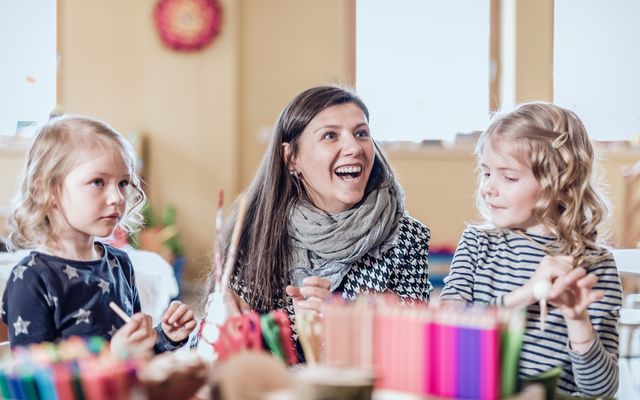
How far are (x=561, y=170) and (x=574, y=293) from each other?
44 cm

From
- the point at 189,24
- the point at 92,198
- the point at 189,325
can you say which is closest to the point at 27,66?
the point at 189,24

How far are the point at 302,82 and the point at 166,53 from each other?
41.4 inches

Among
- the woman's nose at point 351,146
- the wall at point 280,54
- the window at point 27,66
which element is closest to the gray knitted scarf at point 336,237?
the woman's nose at point 351,146

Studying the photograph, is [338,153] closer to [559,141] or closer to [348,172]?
[348,172]

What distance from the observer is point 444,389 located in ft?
2.56

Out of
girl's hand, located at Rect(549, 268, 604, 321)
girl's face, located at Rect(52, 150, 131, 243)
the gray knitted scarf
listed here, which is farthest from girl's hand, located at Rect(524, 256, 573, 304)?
girl's face, located at Rect(52, 150, 131, 243)

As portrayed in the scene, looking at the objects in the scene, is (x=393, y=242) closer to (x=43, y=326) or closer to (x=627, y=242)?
(x=43, y=326)

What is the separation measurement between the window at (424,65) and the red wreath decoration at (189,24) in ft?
3.71

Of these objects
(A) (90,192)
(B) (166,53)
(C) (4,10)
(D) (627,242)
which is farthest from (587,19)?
(A) (90,192)

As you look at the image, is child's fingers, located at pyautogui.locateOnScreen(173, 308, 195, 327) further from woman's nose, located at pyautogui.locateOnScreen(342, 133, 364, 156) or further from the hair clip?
the hair clip

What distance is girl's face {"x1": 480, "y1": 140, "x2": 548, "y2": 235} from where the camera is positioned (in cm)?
149

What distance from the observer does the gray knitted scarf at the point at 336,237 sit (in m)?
1.82

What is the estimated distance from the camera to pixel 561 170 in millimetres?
1519

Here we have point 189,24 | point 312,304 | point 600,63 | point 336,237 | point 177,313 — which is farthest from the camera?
point 600,63
